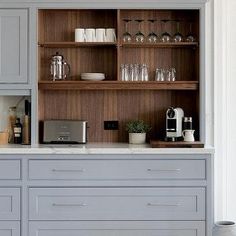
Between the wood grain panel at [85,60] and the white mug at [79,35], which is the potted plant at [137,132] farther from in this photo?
the white mug at [79,35]

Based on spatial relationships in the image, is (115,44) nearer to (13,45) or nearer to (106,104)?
(106,104)

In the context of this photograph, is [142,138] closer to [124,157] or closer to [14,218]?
[124,157]

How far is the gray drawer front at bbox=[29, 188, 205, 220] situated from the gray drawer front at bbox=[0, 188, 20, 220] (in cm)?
10

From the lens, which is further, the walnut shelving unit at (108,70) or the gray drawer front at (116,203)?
the walnut shelving unit at (108,70)

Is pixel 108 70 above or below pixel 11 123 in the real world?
above

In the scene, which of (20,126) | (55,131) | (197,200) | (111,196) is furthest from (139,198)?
(20,126)

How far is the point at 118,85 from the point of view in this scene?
396cm

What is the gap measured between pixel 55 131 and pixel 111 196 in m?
0.78

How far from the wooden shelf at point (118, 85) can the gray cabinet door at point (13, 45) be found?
0.20m
